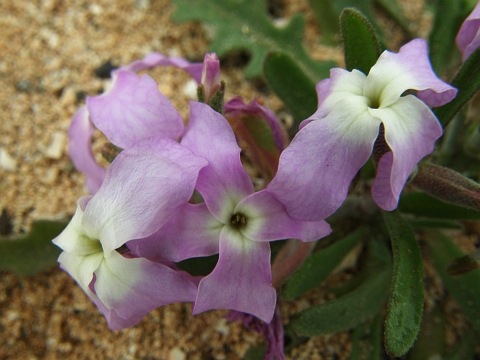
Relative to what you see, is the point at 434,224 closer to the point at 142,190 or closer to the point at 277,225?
the point at 277,225

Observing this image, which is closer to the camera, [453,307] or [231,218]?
[231,218]

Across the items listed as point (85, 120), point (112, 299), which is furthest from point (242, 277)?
point (85, 120)

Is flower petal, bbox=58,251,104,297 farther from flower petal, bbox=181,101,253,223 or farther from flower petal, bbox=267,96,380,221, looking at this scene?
flower petal, bbox=267,96,380,221

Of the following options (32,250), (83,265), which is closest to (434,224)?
(83,265)

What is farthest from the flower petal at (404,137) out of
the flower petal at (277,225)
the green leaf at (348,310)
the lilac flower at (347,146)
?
the green leaf at (348,310)

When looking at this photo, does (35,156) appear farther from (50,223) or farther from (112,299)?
(112,299)

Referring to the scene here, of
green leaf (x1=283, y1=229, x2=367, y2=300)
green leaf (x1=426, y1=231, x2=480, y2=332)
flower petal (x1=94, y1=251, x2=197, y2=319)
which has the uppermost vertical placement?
flower petal (x1=94, y1=251, x2=197, y2=319)

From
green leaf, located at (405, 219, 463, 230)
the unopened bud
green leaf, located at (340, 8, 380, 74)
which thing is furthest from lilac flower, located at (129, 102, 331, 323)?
green leaf, located at (405, 219, 463, 230)

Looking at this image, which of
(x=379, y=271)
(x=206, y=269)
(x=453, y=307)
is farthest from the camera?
(x=453, y=307)
